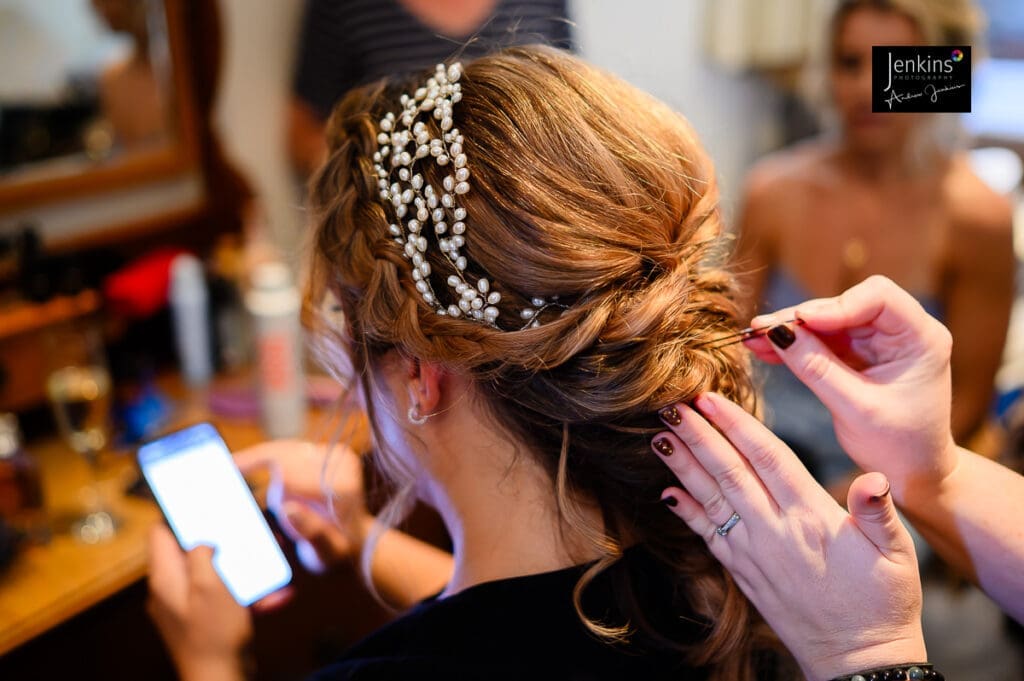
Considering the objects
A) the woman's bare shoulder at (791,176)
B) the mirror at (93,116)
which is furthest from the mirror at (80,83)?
the woman's bare shoulder at (791,176)

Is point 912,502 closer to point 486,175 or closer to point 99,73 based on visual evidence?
point 486,175

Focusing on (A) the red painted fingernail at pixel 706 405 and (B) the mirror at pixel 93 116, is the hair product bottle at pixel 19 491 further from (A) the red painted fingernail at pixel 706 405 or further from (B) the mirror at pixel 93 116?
(A) the red painted fingernail at pixel 706 405

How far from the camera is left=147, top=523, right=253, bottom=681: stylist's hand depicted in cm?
83

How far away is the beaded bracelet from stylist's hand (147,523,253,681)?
0.57 meters

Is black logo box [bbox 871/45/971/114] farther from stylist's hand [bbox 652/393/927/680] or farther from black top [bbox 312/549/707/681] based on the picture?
black top [bbox 312/549/707/681]

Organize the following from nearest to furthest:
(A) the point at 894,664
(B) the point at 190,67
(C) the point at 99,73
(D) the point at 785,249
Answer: (A) the point at 894,664 < (C) the point at 99,73 < (B) the point at 190,67 < (D) the point at 785,249

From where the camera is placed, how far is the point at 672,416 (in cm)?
67

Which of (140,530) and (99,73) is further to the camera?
(99,73)

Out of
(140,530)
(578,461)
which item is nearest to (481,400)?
(578,461)

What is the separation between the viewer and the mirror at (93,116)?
1.30m

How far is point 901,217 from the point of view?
1.66m

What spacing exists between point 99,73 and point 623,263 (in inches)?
44.2

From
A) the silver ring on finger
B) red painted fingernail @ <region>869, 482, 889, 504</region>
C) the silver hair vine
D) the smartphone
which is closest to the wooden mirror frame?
the smartphone

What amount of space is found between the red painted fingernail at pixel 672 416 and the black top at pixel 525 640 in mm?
154
